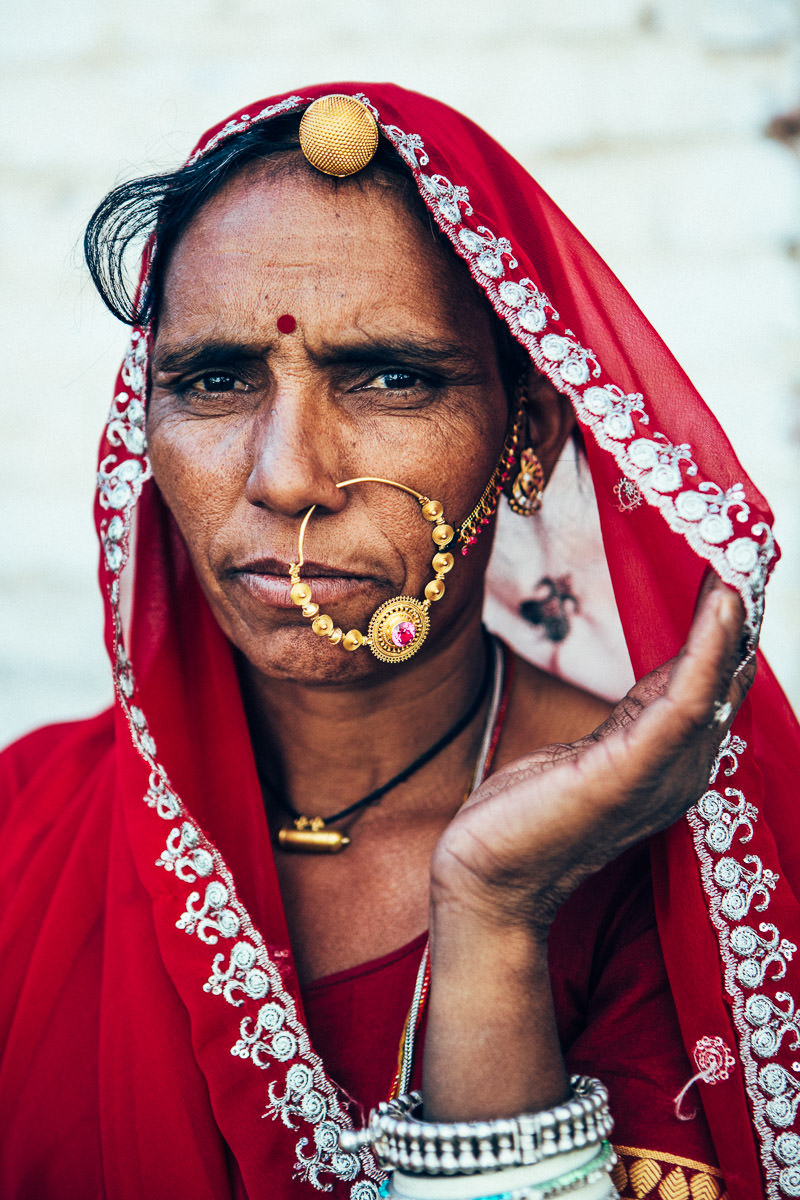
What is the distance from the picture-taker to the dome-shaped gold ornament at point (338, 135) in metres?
1.54

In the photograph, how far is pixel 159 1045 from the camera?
1.56m

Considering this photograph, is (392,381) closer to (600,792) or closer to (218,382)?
(218,382)

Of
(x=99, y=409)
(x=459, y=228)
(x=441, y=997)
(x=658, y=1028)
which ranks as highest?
(x=99, y=409)

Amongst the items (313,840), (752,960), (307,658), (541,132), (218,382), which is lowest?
(752,960)

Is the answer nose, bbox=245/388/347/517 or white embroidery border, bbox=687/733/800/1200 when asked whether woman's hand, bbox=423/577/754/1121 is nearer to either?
white embroidery border, bbox=687/733/800/1200

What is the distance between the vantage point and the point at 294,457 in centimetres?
150

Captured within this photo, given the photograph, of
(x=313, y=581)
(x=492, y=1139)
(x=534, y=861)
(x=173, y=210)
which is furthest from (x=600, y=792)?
(x=173, y=210)

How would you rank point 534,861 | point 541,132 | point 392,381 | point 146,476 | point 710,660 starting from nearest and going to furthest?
point 710,660 → point 534,861 → point 392,381 → point 146,476 → point 541,132

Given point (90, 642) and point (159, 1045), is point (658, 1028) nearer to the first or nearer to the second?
point (159, 1045)

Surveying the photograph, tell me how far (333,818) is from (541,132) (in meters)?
2.01

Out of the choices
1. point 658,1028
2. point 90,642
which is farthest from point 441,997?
point 90,642

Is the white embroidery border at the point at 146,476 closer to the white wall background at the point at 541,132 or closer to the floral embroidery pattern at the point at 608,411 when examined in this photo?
the floral embroidery pattern at the point at 608,411

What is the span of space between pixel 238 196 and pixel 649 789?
109 cm

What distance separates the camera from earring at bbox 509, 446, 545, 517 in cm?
182
